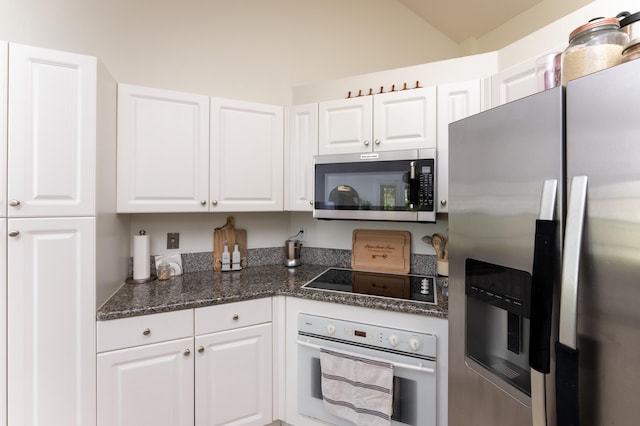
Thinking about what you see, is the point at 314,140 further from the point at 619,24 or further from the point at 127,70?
the point at 619,24

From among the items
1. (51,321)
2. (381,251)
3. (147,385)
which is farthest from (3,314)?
(381,251)

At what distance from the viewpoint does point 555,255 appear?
716 mm

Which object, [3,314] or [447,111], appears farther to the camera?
[447,111]

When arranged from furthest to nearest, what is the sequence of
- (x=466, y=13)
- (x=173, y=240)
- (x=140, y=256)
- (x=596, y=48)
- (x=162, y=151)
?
(x=466, y=13) < (x=173, y=240) < (x=140, y=256) < (x=162, y=151) < (x=596, y=48)

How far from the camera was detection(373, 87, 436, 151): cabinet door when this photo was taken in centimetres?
178

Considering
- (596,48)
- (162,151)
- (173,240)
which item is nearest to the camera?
(596,48)

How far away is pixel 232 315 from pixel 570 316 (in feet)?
4.80

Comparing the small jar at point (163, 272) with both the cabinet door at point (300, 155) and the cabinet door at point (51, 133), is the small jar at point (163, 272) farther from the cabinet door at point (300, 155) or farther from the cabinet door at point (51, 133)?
the cabinet door at point (300, 155)

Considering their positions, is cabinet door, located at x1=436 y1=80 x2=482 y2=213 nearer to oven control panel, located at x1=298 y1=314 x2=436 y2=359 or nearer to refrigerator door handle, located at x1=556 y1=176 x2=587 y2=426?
oven control panel, located at x1=298 y1=314 x2=436 y2=359

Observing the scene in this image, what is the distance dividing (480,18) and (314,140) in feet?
5.60

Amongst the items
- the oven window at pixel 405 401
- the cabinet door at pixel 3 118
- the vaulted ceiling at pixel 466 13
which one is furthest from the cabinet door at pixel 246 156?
the vaulted ceiling at pixel 466 13

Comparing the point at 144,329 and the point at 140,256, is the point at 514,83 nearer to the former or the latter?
the point at 144,329

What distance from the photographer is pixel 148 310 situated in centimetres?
149

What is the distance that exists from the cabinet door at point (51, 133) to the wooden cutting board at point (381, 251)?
5.35 feet
